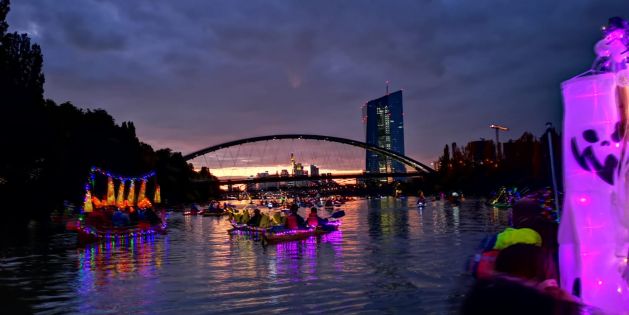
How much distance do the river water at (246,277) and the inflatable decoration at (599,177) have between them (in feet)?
11.8

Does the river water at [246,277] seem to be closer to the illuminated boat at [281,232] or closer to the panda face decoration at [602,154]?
the illuminated boat at [281,232]

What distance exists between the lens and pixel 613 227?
9.53m

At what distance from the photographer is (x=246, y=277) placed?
60.4 feet

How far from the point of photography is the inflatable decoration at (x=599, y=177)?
9523mm

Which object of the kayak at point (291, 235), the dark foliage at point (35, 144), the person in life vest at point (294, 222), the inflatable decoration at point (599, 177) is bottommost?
the kayak at point (291, 235)

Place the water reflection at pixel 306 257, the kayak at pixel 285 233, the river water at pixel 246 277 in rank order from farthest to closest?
the kayak at pixel 285 233, the water reflection at pixel 306 257, the river water at pixel 246 277

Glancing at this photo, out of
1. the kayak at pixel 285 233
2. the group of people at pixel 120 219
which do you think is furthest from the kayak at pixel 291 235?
the group of people at pixel 120 219

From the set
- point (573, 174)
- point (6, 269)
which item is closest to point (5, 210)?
point (6, 269)

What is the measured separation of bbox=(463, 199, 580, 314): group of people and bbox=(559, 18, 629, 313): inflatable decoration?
732 millimetres

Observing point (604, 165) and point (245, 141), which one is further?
point (245, 141)

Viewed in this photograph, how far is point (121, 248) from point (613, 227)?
25446 millimetres

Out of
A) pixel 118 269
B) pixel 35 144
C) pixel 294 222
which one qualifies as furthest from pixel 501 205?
pixel 118 269

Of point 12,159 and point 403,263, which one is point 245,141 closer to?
point 12,159

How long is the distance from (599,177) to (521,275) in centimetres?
281
